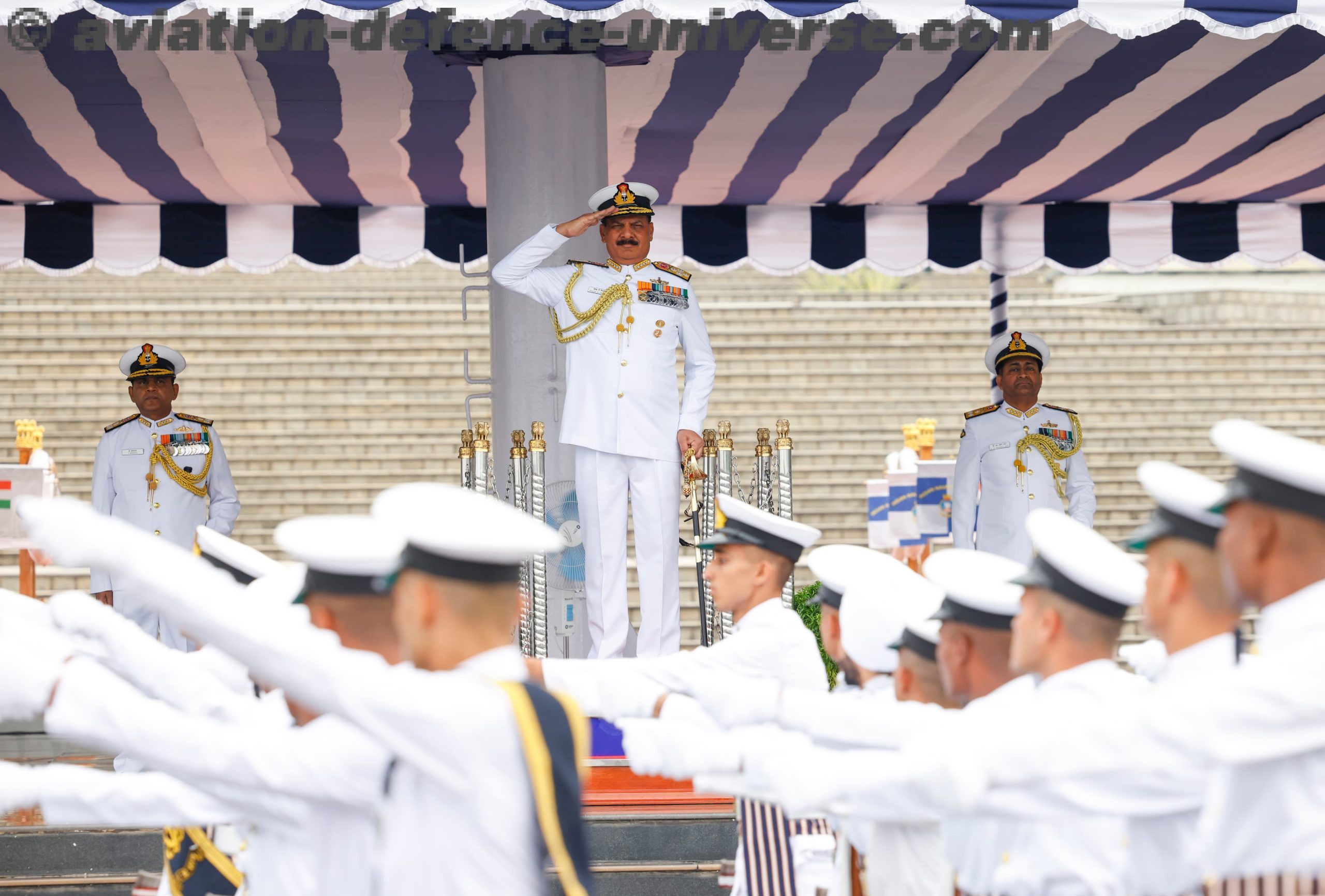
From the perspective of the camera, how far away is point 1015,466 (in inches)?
272

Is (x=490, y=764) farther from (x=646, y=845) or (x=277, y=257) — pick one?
(x=277, y=257)

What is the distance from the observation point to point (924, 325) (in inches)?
653

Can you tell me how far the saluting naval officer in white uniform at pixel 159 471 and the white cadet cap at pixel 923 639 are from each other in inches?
176

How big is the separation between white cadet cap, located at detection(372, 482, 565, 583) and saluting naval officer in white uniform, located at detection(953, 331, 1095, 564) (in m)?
5.14

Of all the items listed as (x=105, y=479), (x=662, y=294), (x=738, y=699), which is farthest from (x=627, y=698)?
(x=105, y=479)

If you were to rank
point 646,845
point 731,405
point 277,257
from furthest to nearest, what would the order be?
1. point 731,405
2. point 277,257
3. point 646,845

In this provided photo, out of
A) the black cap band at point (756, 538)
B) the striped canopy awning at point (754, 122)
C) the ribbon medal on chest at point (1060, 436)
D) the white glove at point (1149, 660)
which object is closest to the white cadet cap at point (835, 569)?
the black cap band at point (756, 538)

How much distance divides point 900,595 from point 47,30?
412 centimetres

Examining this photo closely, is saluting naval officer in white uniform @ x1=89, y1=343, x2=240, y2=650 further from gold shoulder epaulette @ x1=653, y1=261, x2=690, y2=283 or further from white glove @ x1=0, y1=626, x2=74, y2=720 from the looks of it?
white glove @ x1=0, y1=626, x2=74, y2=720

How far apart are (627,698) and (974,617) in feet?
2.22

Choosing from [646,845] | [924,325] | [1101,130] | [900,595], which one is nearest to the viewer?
[900,595]

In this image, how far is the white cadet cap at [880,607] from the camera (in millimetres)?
2826

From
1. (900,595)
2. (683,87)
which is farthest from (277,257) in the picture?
(900,595)

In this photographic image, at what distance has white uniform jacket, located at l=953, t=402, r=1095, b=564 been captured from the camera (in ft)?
22.2
